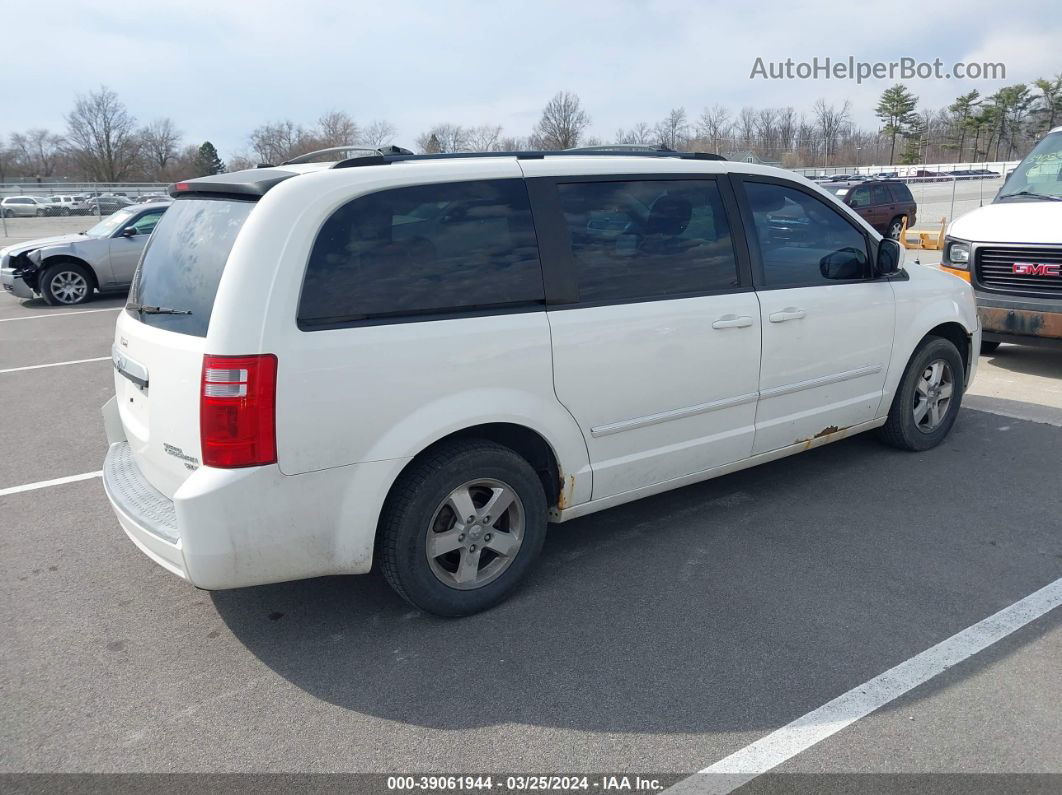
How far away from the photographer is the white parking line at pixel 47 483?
5.09 meters

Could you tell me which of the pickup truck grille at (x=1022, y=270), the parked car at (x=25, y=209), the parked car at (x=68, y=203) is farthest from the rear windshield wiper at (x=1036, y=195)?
the parked car at (x=25, y=209)

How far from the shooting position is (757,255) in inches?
168

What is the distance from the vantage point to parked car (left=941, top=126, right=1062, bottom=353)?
6.98 metres

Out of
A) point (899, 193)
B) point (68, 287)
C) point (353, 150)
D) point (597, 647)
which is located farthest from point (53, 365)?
point (899, 193)

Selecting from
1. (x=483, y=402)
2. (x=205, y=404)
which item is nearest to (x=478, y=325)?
(x=483, y=402)

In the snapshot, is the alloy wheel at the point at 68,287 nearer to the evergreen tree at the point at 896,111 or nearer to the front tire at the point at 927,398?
the front tire at the point at 927,398

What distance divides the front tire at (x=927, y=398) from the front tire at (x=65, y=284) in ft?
42.9

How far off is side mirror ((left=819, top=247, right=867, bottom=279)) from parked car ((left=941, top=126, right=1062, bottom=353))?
2.51 m

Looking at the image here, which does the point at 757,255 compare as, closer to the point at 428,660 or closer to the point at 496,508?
the point at 496,508

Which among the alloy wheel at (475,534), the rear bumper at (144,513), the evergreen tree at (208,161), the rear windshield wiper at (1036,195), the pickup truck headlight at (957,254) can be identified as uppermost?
the evergreen tree at (208,161)

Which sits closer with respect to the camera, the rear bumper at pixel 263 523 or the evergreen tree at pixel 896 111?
the rear bumper at pixel 263 523

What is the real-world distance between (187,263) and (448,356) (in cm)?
116

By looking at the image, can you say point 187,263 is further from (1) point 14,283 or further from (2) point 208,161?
(2) point 208,161

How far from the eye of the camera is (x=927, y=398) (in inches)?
211
